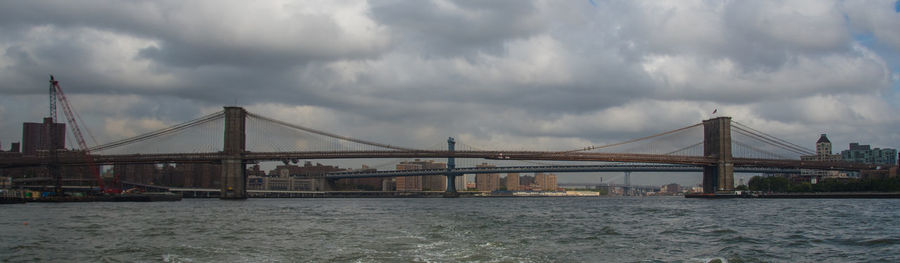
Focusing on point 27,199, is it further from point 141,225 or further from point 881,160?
point 881,160

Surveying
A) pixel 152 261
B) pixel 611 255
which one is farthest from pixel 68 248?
pixel 611 255

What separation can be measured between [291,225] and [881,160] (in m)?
193

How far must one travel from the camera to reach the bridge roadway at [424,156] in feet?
241

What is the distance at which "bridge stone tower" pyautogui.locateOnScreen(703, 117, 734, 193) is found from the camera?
86688 mm

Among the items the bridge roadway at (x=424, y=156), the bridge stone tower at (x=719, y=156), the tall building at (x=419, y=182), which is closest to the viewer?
the bridge roadway at (x=424, y=156)

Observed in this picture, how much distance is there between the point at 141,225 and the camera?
27062 millimetres

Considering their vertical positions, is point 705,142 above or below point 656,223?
above

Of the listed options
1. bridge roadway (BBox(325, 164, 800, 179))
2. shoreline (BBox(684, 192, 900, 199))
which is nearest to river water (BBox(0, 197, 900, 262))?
shoreline (BBox(684, 192, 900, 199))

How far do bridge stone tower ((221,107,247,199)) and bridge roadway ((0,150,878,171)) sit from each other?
2.34 ft

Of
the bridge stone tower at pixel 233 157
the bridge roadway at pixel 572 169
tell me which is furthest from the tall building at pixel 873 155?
the bridge stone tower at pixel 233 157

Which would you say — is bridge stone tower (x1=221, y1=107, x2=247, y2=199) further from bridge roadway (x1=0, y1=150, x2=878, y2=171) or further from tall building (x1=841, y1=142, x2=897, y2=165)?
tall building (x1=841, y1=142, x2=897, y2=165)

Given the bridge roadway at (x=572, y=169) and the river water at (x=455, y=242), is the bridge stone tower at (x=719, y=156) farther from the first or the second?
the river water at (x=455, y=242)

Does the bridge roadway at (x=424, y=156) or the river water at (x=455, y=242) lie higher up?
the bridge roadway at (x=424, y=156)

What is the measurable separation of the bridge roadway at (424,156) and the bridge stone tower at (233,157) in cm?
71
